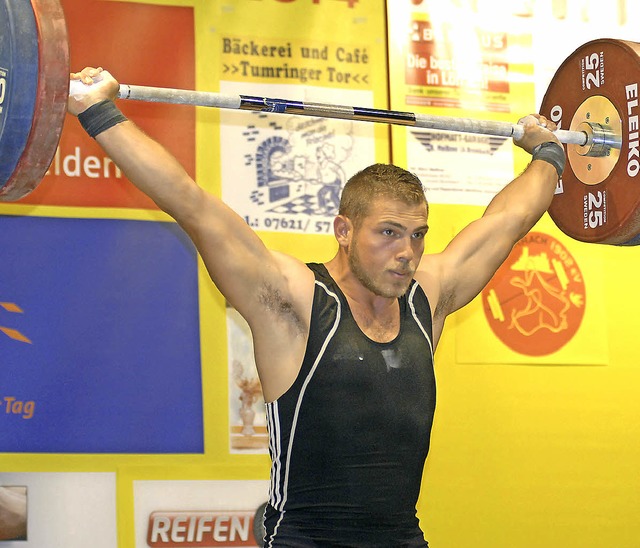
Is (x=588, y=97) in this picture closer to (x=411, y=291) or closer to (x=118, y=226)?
(x=411, y=291)

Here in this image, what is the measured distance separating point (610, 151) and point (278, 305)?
1.41 meters

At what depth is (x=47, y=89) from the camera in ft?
8.80

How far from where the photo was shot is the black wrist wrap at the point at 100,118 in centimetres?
277

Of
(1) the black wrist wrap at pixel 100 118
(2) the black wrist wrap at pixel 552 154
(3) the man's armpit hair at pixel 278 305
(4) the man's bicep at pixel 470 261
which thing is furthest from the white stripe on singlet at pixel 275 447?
(2) the black wrist wrap at pixel 552 154

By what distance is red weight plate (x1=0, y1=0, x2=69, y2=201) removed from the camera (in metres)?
2.68

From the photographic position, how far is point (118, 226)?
4.24 m

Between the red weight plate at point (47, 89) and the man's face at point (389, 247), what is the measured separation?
888 mm

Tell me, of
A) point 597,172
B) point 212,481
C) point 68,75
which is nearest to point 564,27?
point 597,172

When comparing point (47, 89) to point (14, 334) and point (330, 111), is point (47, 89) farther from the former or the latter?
point (14, 334)

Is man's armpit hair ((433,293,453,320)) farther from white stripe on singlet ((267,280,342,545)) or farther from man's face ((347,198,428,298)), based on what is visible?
white stripe on singlet ((267,280,342,545))

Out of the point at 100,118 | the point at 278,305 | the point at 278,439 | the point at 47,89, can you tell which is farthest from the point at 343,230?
the point at 47,89

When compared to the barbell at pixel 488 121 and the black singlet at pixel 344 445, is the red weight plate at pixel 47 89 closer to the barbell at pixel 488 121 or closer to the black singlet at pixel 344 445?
the barbell at pixel 488 121

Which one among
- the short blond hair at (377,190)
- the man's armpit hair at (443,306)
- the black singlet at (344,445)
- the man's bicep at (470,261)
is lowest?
the black singlet at (344,445)

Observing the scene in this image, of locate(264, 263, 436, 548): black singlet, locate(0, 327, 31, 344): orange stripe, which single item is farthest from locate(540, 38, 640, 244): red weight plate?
locate(0, 327, 31, 344): orange stripe
